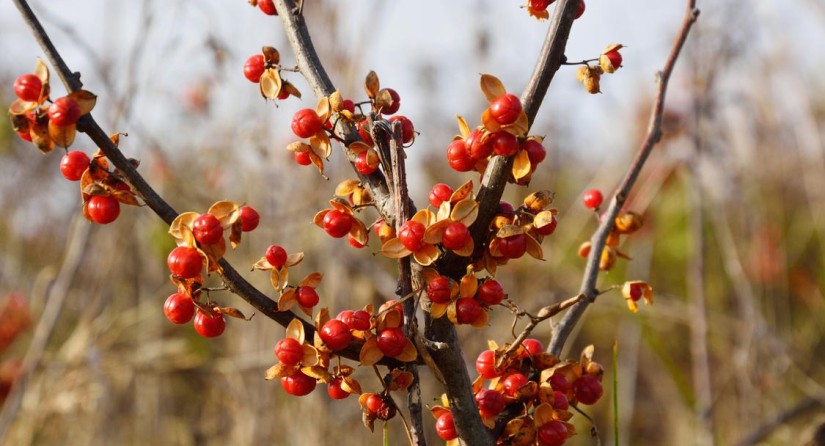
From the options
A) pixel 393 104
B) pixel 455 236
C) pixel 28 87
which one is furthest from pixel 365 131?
pixel 28 87

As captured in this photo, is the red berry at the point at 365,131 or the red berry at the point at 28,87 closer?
the red berry at the point at 28,87

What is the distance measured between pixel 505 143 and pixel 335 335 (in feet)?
0.57

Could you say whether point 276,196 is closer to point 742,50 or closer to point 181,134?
point 181,134

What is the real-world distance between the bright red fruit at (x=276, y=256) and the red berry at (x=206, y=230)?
0.05 meters

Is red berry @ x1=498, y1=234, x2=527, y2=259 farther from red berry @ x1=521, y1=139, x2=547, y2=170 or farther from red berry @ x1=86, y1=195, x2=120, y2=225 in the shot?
red berry @ x1=86, y1=195, x2=120, y2=225

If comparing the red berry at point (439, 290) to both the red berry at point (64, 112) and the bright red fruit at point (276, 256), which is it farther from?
the red berry at point (64, 112)

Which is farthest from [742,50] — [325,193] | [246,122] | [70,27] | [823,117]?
[823,117]

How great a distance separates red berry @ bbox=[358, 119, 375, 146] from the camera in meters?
0.56

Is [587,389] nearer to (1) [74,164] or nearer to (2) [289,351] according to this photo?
(2) [289,351]

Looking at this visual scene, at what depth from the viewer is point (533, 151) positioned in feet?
1.65

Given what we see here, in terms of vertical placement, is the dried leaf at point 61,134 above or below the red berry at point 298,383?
above

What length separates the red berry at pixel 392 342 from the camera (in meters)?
0.50

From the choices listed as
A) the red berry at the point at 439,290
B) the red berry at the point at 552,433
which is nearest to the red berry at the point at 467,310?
the red berry at the point at 439,290

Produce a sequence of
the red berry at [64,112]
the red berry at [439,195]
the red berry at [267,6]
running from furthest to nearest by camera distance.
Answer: the red berry at [267,6] < the red berry at [439,195] < the red berry at [64,112]
